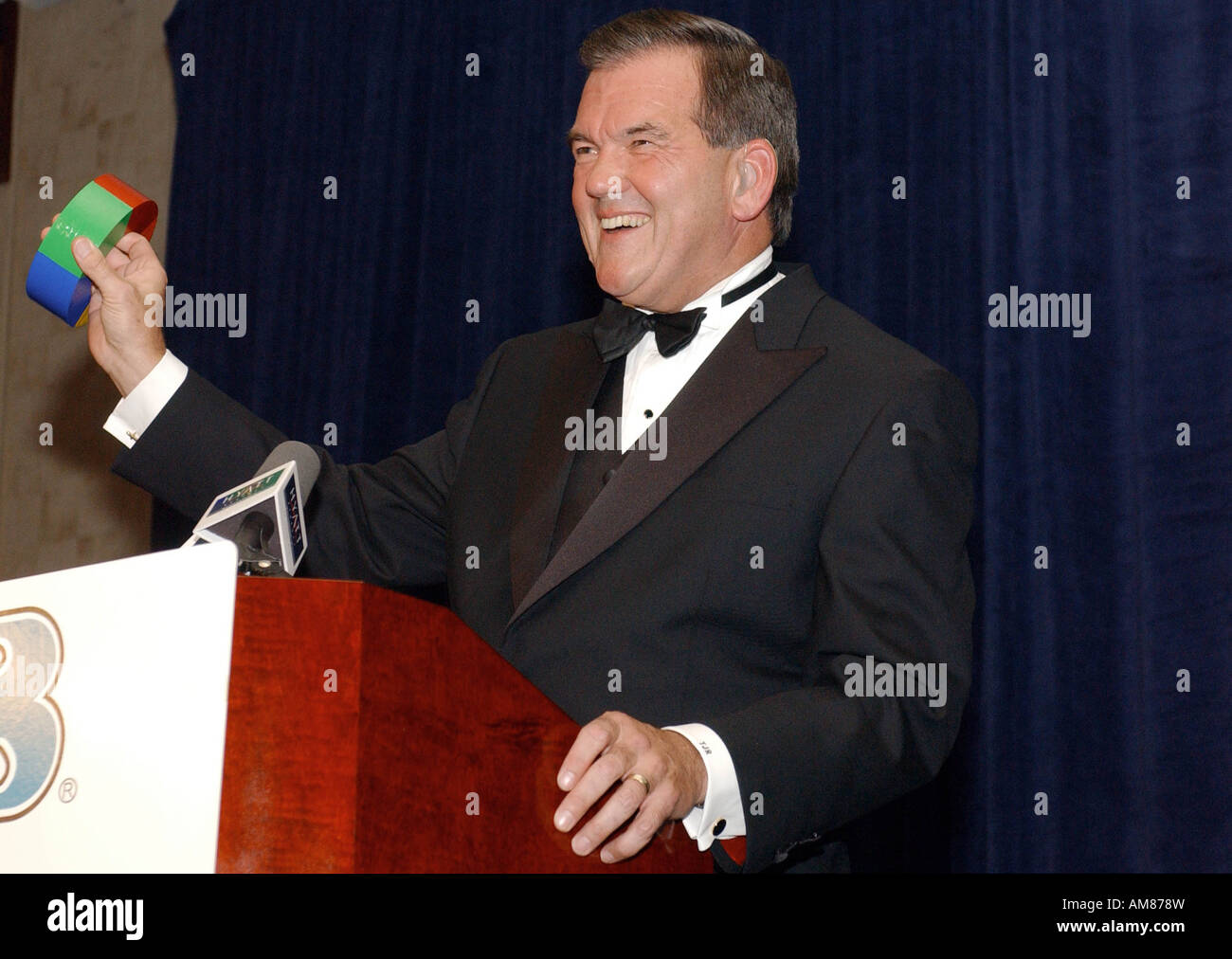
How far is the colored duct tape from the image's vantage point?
1758 millimetres

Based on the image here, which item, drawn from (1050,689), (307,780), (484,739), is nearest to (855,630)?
(484,739)

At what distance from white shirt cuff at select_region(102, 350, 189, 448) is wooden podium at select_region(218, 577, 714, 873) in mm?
929

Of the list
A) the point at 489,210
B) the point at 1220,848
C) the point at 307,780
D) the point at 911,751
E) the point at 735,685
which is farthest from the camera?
the point at 489,210

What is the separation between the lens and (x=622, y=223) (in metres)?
2.12

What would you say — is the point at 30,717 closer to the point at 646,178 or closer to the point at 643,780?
the point at 643,780

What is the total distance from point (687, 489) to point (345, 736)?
2.81 ft

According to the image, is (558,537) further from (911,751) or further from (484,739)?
(484,739)

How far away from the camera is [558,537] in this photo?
186cm

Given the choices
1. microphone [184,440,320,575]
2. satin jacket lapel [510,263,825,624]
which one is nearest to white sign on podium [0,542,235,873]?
microphone [184,440,320,575]

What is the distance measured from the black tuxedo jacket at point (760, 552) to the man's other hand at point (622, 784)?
0.15 meters

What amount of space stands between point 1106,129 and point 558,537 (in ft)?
5.84

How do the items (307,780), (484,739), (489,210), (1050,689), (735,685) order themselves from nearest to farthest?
(307,780) → (484,739) → (735,685) → (1050,689) → (489,210)

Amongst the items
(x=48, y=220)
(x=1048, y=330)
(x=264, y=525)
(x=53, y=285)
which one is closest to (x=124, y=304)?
(x=53, y=285)

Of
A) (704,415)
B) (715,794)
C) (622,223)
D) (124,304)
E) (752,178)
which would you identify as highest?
(752,178)
